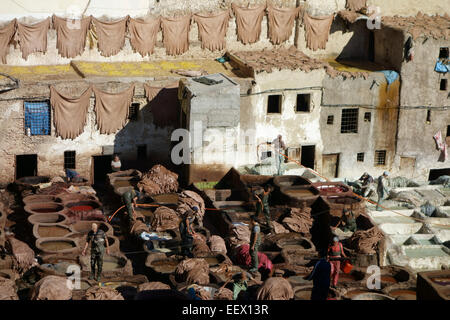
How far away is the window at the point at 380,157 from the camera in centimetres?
4250

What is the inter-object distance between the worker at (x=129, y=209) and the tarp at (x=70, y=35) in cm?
1017

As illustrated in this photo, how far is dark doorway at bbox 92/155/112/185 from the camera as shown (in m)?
40.1

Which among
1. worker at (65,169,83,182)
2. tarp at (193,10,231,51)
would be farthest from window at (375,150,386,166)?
worker at (65,169,83,182)

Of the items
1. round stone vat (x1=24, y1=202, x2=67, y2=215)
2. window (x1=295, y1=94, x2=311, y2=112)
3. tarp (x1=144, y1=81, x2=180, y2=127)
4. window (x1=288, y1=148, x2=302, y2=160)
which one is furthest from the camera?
window (x1=288, y1=148, x2=302, y2=160)

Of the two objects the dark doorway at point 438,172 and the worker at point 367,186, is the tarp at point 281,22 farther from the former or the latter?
the dark doorway at point 438,172

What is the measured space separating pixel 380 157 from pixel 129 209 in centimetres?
1525

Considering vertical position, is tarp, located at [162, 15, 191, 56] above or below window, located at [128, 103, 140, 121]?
above

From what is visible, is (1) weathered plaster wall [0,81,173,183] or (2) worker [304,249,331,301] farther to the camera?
(1) weathered plaster wall [0,81,173,183]

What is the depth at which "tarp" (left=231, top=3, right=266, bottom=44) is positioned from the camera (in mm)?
42500

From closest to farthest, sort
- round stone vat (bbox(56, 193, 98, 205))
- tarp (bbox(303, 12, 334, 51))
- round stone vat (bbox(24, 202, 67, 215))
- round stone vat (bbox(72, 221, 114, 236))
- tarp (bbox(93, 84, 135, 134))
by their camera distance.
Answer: round stone vat (bbox(72, 221, 114, 236))
round stone vat (bbox(24, 202, 67, 215))
round stone vat (bbox(56, 193, 98, 205))
tarp (bbox(93, 84, 135, 134))
tarp (bbox(303, 12, 334, 51))

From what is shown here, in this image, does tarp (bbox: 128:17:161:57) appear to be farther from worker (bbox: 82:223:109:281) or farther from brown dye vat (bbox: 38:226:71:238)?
worker (bbox: 82:223:109:281)

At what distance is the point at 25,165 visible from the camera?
129 ft

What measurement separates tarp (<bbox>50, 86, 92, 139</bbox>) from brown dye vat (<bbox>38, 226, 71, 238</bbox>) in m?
7.29

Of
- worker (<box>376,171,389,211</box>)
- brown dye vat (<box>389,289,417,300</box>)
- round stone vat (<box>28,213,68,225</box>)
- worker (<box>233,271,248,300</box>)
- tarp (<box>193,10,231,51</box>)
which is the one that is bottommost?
brown dye vat (<box>389,289,417,300</box>)
